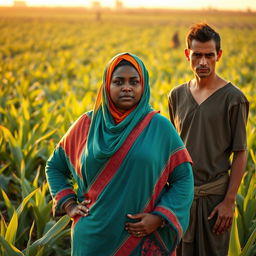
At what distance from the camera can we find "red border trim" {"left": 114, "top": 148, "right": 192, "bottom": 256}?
1646 mm

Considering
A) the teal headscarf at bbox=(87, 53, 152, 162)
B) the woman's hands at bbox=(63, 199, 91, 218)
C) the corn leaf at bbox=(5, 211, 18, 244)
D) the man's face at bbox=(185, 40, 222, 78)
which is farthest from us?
Result: the corn leaf at bbox=(5, 211, 18, 244)

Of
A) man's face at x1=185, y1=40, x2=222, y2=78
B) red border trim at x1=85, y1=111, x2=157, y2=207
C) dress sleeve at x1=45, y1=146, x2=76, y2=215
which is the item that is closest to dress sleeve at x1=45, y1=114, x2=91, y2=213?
dress sleeve at x1=45, y1=146, x2=76, y2=215

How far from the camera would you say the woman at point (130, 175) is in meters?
1.63

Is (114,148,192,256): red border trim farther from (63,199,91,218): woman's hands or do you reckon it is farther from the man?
the man

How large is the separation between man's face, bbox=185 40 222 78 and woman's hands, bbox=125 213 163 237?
84 centimetres

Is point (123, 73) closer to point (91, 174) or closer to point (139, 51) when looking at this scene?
point (91, 174)

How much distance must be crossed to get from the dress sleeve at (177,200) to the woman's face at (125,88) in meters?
0.33

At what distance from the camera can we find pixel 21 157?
13.0ft

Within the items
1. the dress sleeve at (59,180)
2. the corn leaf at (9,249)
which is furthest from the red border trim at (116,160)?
the corn leaf at (9,249)

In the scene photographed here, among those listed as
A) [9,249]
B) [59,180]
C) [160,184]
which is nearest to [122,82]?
[160,184]

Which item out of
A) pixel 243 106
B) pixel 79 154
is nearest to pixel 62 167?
pixel 79 154

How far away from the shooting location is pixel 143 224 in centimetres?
163

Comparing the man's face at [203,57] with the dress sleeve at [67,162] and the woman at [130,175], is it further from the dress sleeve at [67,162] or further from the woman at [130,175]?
the dress sleeve at [67,162]

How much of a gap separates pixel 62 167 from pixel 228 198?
0.86 m
